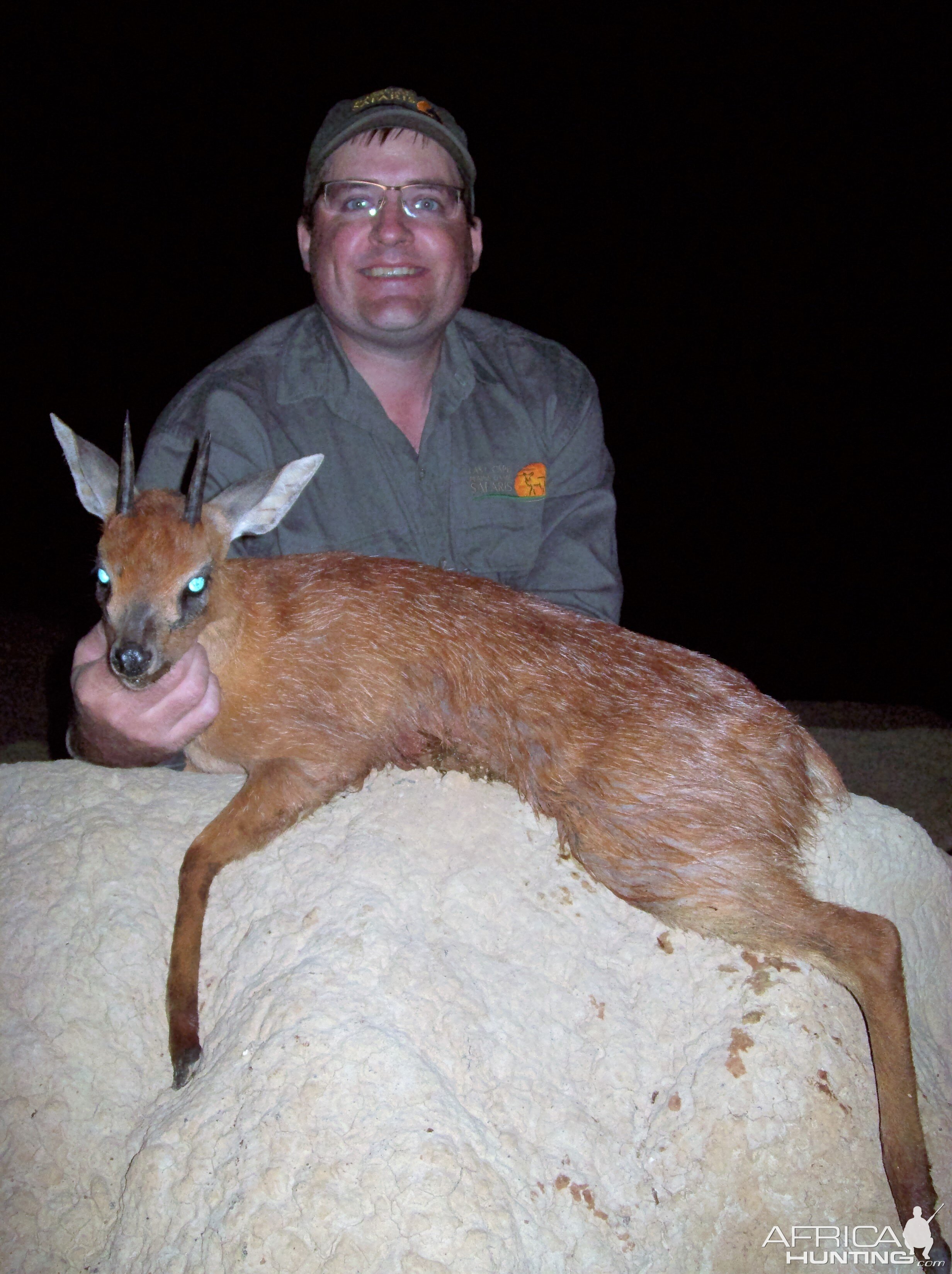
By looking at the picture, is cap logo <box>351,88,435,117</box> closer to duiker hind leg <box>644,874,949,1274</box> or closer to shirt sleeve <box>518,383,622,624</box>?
shirt sleeve <box>518,383,622,624</box>

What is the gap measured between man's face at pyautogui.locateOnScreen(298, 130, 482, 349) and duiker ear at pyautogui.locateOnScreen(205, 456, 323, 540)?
45.9 inches

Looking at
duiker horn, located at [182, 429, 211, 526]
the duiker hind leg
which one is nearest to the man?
duiker horn, located at [182, 429, 211, 526]

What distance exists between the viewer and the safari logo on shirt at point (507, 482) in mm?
4164

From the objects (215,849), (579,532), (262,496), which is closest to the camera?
(215,849)

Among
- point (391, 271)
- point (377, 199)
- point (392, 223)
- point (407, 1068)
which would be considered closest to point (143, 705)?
point (407, 1068)

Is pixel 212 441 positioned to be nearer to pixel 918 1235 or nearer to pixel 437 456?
pixel 437 456

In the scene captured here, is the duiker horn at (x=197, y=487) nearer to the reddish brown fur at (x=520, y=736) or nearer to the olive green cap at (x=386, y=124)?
the reddish brown fur at (x=520, y=736)

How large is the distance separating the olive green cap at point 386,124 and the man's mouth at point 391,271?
1.61 ft

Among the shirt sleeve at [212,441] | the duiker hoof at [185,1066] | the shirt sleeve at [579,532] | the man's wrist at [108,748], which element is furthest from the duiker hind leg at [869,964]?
the shirt sleeve at [212,441]

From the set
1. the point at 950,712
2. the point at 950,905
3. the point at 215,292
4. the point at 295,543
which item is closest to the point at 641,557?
the point at 950,712

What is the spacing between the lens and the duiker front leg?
7.58 ft

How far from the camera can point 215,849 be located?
8.28 feet

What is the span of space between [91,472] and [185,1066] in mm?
1809

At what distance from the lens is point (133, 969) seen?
2.43 m
